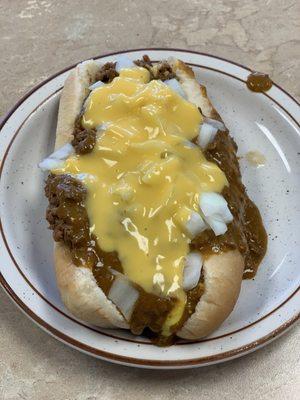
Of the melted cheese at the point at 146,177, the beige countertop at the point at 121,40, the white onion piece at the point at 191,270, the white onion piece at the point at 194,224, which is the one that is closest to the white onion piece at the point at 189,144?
the melted cheese at the point at 146,177

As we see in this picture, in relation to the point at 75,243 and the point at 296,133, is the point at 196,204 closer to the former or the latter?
the point at 75,243

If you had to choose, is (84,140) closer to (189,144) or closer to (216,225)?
(189,144)

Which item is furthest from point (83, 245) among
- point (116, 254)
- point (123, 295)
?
point (123, 295)

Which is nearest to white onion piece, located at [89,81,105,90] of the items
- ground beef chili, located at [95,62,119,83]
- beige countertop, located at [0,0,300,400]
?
ground beef chili, located at [95,62,119,83]

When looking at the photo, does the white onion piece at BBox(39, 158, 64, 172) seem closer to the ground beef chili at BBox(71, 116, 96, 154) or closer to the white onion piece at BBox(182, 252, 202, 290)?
the ground beef chili at BBox(71, 116, 96, 154)

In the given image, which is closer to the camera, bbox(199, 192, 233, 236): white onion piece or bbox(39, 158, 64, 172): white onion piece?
bbox(199, 192, 233, 236): white onion piece

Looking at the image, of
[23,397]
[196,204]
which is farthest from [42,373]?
[196,204]
